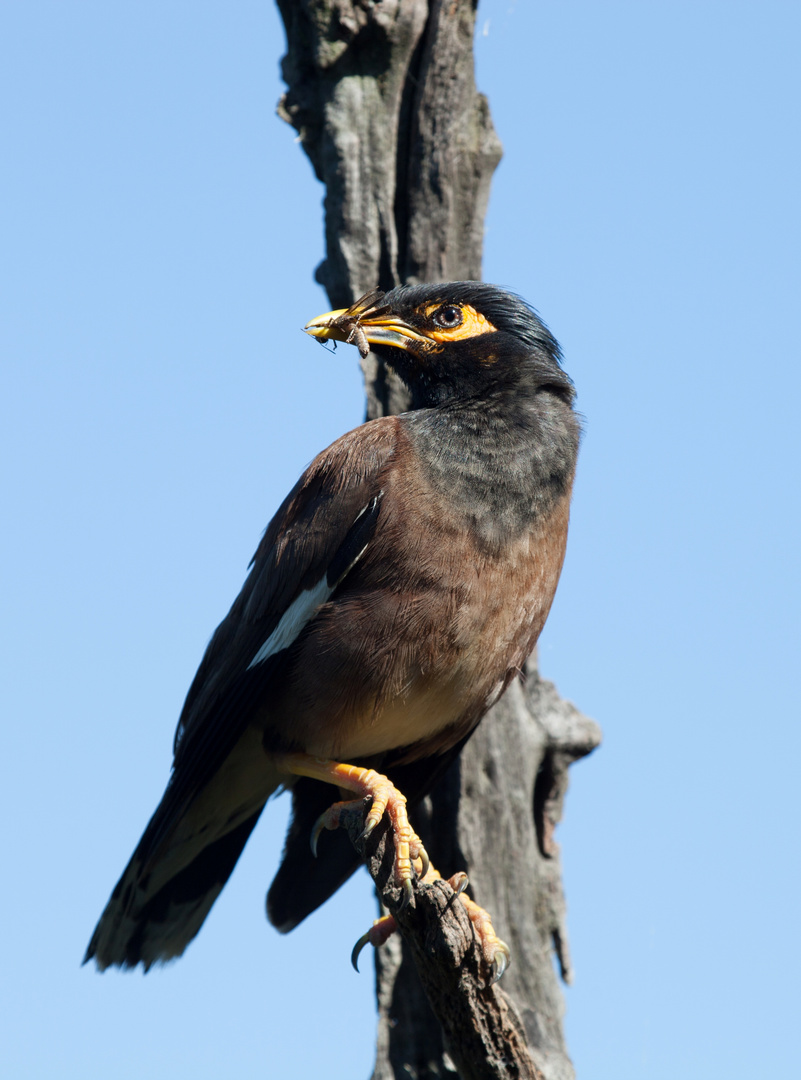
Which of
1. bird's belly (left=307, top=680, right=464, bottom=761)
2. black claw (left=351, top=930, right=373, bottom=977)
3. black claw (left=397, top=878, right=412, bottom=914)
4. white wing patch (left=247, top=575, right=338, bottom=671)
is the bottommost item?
black claw (left=351, top=930, right=373, bottom=977)

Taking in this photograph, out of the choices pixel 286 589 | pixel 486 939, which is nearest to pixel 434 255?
pixel 286 589

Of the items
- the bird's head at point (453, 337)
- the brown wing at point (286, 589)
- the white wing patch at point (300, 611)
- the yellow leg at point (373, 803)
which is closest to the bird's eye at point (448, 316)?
the bird's head at point (453, 337)

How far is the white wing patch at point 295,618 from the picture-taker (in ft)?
12.2

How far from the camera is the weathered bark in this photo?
15.1 ft

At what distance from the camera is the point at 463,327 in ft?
13.4

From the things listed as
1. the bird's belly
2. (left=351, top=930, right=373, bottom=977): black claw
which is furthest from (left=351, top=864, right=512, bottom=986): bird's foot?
the bird's belly

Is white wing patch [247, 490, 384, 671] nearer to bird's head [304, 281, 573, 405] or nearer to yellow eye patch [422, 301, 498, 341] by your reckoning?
bird's head [304, 281, 573, 405]

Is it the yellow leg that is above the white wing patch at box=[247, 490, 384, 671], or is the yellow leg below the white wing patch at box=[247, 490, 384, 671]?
below

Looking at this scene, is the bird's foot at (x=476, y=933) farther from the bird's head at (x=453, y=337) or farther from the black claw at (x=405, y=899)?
the bird's head at (x=453, y=337)

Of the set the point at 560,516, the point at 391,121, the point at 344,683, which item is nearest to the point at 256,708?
the point at 344,683

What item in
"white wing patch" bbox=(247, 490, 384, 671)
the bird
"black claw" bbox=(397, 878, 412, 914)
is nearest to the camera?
"black claw" bbox=(397, 878, 412, 914)

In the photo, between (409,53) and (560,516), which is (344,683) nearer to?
(560,516)

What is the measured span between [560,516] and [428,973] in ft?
5.18

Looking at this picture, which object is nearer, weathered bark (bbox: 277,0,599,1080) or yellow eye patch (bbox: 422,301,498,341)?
yellow eye patch (bbox: 422,301,498,341)
